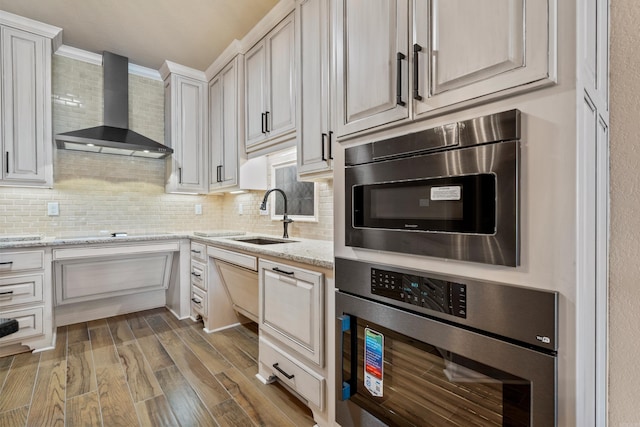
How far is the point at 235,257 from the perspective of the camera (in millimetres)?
2324

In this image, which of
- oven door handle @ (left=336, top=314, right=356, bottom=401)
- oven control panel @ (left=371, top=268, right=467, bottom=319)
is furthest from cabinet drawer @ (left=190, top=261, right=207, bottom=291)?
oven control panel @ (left=371, top=268, right=467, bottom=319)

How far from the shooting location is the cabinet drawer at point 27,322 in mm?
2322

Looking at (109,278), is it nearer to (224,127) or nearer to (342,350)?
(224,127)

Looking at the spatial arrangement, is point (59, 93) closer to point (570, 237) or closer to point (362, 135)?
point (362, 135)

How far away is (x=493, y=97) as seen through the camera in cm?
84

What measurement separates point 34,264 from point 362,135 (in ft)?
9.14

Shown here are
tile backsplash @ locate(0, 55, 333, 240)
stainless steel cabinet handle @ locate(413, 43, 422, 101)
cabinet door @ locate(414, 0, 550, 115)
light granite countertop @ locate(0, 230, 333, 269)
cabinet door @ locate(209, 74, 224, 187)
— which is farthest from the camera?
cabinet door @ locate(209, 74, 224, 187)

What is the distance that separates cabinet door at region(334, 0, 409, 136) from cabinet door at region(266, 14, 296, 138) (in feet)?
3.08

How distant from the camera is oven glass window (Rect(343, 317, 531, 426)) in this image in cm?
85

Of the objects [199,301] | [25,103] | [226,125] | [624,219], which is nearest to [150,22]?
[226,125]

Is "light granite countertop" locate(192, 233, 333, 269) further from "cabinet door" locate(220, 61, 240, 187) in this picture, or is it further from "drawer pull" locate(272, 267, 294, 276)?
"cabinet door" locate(220, 61, 240, 187)

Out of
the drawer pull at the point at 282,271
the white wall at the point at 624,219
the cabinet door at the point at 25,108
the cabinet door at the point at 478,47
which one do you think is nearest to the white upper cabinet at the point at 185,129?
the cabinet door at the point at 25,108

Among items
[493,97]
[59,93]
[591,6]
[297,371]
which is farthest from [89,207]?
[591,6]

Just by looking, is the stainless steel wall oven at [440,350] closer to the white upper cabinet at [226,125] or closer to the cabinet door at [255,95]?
the cabinet door at [255,95]
